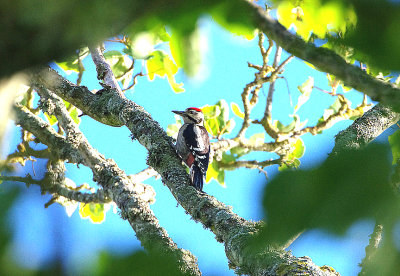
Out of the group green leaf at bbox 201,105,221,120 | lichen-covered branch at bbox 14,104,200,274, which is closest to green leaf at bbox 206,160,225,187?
green leaf at bbox 201,105,221,120

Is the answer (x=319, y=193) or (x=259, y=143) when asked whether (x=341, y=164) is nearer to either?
(x=319, y=193)

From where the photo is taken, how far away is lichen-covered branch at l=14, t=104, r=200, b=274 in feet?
8.98

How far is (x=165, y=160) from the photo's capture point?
327cm

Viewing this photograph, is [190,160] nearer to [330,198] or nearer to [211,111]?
[211,111]

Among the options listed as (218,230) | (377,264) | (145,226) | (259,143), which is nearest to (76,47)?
(377,264)

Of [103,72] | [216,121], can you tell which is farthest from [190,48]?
[216,121]

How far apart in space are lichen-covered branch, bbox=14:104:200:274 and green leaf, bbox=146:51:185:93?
97 centimetres

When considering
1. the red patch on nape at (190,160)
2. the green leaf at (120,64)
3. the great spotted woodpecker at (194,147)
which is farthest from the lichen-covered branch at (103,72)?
the red patch on nape at (190,160)

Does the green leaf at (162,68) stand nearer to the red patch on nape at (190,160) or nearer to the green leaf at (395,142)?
the red patch on nape at (190,160)

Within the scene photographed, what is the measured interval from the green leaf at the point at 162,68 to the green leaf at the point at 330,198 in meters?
3.37

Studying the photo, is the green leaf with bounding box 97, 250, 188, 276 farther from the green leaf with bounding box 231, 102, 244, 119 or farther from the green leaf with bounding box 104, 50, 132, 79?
the green leaf with bounding box 231, 102, 244, 119

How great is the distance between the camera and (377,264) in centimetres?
62

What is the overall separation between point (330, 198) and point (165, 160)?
8.99 feet

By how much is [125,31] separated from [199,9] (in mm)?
107
